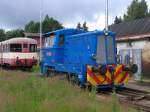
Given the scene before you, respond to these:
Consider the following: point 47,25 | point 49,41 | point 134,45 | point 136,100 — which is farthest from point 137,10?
point 136,100

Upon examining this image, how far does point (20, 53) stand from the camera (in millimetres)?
33156

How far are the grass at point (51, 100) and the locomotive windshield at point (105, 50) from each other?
4.47 m

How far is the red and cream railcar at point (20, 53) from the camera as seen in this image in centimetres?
3300

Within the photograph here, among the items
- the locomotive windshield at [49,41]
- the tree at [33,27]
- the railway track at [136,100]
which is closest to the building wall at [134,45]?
the locomotive windshield at [49,41]

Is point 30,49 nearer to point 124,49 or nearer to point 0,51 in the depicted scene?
point 0,51

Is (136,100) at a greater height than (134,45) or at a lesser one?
lesser

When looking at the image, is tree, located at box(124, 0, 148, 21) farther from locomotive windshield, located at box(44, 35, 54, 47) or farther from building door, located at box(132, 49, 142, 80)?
locomotive windshield, located at box(44, 35, 54, 47)

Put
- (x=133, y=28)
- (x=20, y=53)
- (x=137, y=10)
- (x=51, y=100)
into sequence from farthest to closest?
(x=137, y=10), (x=20, y=53), (x=133, y=28), (x=51, y=100)

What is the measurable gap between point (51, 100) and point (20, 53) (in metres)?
23.7

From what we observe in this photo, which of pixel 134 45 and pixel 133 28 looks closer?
pixel 134 45

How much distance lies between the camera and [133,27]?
32719 mm

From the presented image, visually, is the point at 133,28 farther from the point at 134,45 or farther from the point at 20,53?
the point at 20,53

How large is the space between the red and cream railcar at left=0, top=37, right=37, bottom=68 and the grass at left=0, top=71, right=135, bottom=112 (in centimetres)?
1911

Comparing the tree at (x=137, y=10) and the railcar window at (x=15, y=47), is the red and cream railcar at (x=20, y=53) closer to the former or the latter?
the railcar window at (x=15, y=47)
